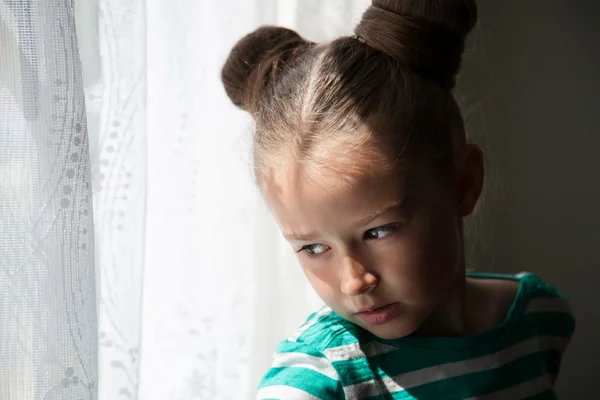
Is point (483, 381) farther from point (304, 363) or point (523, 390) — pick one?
point (304, 363)

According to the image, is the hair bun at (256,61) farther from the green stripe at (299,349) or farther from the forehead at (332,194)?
the green stripe at (299,349)

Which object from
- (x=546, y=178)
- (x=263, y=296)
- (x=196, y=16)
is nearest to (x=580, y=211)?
(x=546, y=178)

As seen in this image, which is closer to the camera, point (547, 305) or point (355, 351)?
point (355, 351)

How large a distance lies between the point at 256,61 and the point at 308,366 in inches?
15.0

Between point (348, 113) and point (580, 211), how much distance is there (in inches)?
30.8

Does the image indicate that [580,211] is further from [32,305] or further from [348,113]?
[32,305]

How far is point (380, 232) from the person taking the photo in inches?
32.0

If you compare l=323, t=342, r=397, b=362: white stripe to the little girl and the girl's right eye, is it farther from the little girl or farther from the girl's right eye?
the girl's right eye

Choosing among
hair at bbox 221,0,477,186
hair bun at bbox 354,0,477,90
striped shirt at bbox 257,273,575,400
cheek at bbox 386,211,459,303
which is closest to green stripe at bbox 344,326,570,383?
striped shirt at bbox 257,273,575,400

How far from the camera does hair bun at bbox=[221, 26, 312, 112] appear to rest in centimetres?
89

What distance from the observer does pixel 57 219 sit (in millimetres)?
678

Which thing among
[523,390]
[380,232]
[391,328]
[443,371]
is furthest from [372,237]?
[523,390]

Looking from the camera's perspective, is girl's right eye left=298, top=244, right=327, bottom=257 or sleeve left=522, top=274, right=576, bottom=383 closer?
girl's right eye left=298, top=244, right=327, bottom=257

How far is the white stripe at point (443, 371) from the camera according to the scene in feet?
2.88
